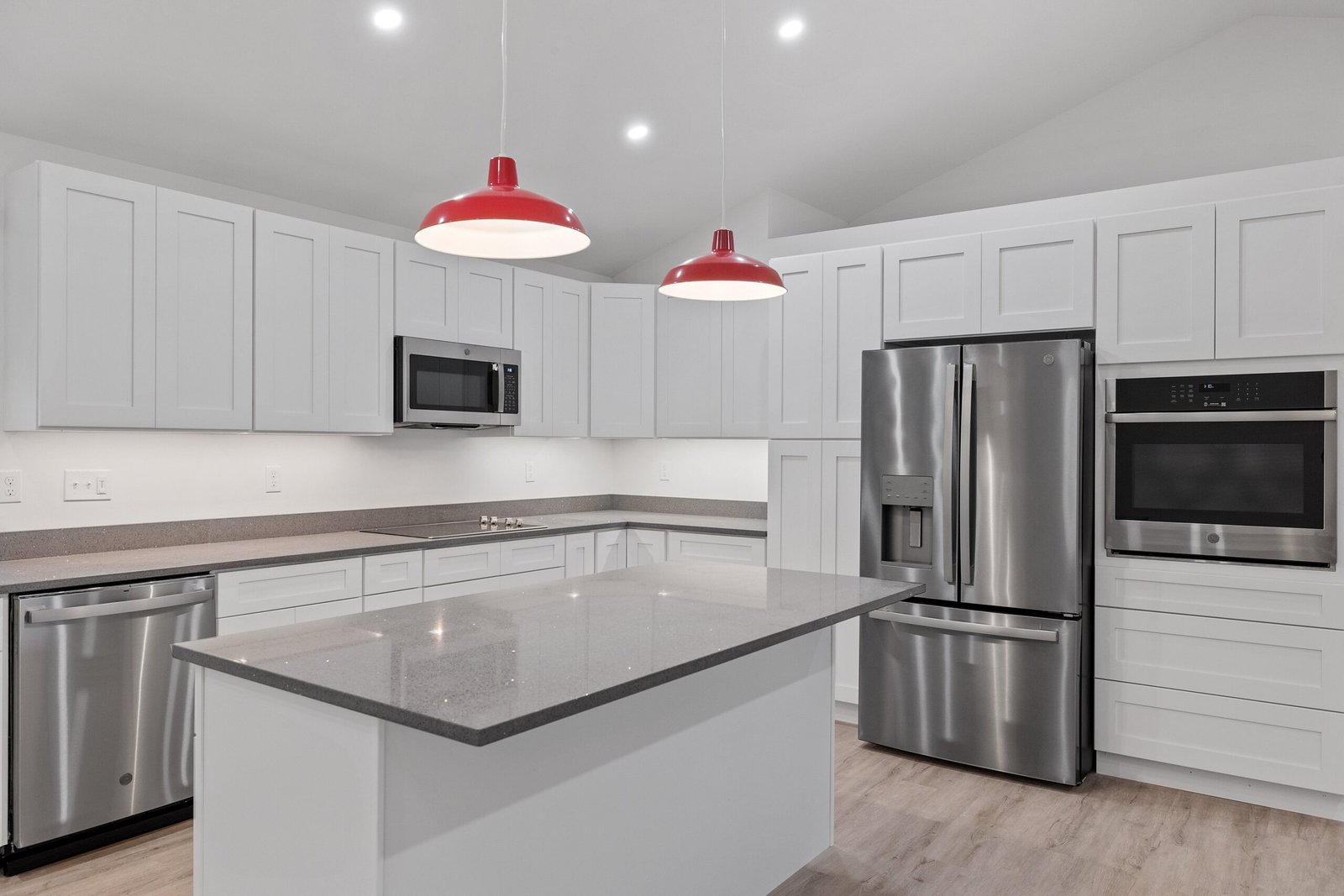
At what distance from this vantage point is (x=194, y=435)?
11.7 feet

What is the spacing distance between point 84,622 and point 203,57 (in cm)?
192

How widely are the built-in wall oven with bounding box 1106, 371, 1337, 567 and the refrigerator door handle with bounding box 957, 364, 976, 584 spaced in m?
0.51

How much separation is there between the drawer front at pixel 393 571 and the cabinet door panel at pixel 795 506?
165cm

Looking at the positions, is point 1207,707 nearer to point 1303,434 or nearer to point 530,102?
point 1303,434

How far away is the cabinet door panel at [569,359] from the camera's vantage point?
4.73 m

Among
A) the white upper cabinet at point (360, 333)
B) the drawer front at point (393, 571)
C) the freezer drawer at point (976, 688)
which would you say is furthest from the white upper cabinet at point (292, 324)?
the freezer drawer at point (976, 688)

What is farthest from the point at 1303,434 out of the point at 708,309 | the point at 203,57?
the point at 203,57

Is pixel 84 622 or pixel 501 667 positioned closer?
pixel 501 667

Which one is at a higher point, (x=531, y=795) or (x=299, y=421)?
(x=299, y=421)

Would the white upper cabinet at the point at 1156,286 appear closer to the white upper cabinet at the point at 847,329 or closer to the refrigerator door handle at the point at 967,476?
the refrigerator door handle at the point at 967,476

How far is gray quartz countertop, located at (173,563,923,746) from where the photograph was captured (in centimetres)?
139

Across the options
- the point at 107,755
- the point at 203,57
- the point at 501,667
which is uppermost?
the point at 203,57

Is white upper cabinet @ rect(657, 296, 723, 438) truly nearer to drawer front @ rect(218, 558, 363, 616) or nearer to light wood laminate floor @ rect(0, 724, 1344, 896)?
drawer front @ rect(218, 558, 363, 616)

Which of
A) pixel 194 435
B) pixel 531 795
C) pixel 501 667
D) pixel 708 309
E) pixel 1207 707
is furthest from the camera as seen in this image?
pixel 708 309
